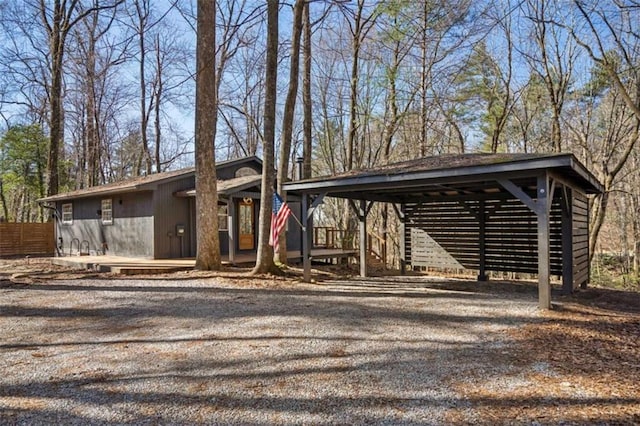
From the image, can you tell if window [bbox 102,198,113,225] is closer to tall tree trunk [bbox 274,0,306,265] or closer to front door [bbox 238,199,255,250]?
front door [bbox 238,199,255,250]

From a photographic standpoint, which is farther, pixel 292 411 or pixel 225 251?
pixel 225 251

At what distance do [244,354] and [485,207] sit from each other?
6.89 metres

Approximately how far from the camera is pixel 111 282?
8195mm

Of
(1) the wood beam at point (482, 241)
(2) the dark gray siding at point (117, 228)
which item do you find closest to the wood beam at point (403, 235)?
(1) the wood beam at point (482, 241)

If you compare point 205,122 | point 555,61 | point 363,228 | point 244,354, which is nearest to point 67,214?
point 205,122

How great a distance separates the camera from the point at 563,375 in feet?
11.1

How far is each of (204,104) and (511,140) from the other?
1207cm

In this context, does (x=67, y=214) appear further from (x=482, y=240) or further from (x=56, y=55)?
(x=482, y=240)

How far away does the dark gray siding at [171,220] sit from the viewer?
38.7 feet

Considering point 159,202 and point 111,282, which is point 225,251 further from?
point 111,282

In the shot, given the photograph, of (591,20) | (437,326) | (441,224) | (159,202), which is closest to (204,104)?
(159,202)

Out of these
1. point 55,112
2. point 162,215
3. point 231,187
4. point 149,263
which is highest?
point 55,112

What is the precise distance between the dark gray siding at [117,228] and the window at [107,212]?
15cm

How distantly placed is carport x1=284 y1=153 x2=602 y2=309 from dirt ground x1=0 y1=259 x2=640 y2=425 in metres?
0.91
